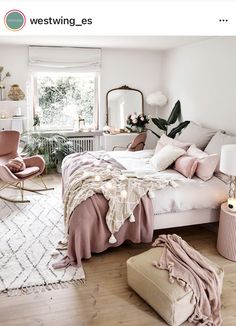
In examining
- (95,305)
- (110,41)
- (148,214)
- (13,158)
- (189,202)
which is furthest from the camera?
(110,41)

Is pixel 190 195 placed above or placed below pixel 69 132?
below

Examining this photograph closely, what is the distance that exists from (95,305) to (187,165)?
182 centimetres

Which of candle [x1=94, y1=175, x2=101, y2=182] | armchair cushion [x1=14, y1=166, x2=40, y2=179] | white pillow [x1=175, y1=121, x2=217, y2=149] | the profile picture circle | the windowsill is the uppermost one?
the profile picture circle

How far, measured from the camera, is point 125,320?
88.4 inches

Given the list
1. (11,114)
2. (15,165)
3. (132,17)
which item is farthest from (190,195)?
(11,114)

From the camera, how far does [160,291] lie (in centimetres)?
221

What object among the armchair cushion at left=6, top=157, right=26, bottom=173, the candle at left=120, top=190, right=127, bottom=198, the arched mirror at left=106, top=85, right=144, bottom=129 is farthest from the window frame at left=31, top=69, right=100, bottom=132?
the candle at left=120, top=190, right=127, bottom=198

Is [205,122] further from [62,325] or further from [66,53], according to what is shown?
[62,325]

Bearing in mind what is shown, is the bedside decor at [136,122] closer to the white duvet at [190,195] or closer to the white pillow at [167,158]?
the white pillow at [167,158]

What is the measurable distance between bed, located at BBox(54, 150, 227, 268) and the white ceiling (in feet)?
6.97

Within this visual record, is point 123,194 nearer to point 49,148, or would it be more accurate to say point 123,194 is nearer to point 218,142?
point 218,142

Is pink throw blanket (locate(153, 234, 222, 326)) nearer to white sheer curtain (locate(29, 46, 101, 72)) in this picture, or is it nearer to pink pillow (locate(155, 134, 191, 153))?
pink pillow (locate(155, 134, 191, 153))

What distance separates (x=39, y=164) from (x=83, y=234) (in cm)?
204

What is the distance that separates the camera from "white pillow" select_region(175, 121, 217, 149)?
428cm
